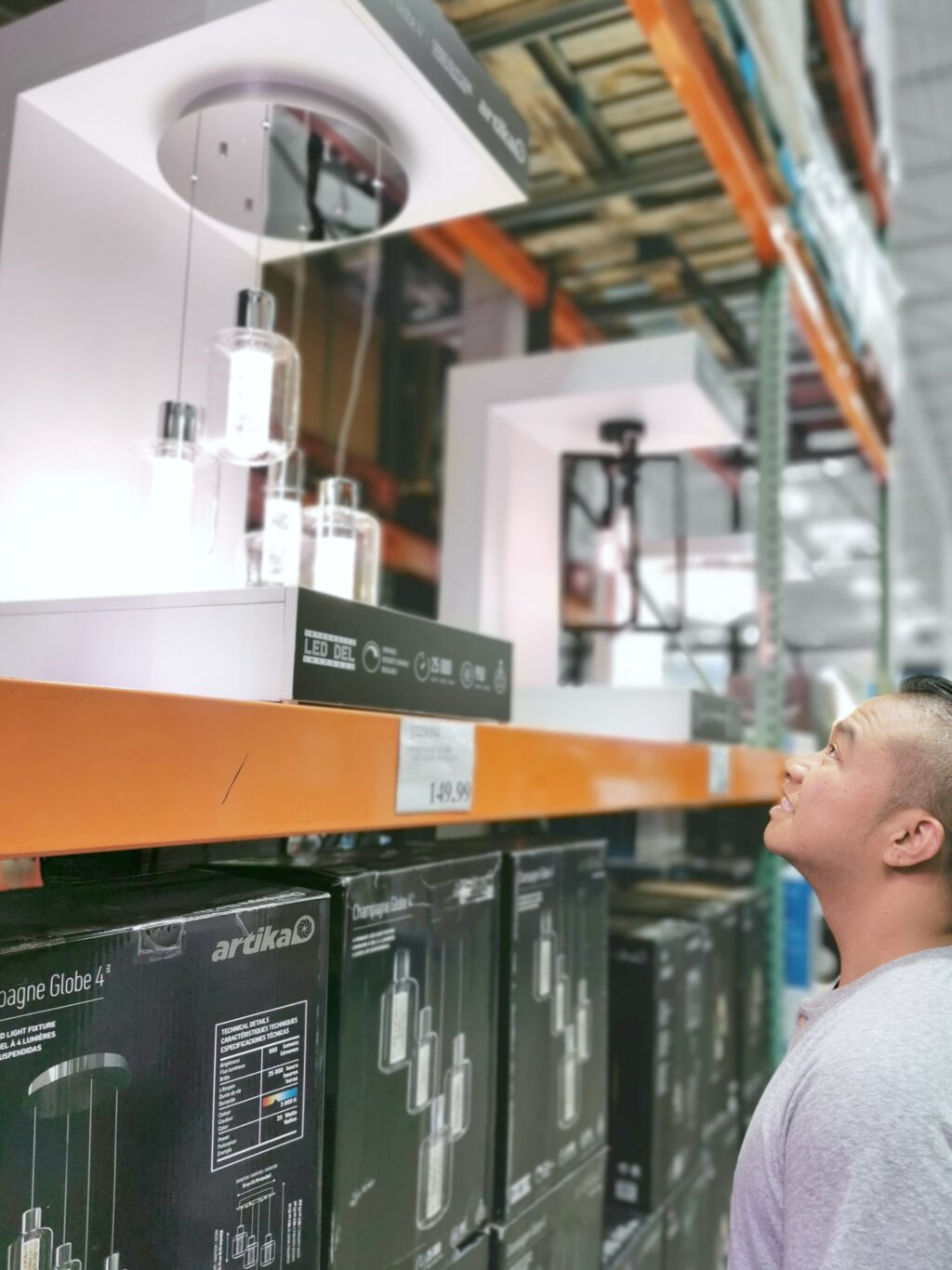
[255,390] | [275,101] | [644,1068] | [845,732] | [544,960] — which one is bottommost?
[644,1068]

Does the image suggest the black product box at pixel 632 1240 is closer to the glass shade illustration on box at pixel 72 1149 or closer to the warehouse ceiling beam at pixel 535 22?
the glass shade illustration on box at pixel 72 1149

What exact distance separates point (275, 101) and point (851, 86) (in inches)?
87.6

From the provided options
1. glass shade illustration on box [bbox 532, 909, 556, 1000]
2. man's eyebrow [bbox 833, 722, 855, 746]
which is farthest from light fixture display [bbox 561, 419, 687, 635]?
man's eyebrow [bbox 833, 722, 855, 746]

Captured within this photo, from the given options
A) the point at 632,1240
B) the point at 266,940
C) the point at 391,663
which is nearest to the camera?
the point at 266,940

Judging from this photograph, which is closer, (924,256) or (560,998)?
(560,998)

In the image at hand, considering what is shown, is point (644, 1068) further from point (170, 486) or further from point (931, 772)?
point (170, 486)

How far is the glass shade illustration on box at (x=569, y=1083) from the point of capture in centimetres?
138

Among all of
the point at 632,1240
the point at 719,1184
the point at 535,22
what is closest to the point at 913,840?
the point at 632,1240

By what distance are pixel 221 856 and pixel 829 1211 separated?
2.66 ft

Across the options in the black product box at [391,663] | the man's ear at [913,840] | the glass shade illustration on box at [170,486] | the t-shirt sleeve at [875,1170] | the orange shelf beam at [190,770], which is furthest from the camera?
the glass shade illustration on box at [170,486]

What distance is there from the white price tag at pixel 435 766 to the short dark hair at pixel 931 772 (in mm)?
419

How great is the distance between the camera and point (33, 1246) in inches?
26.8

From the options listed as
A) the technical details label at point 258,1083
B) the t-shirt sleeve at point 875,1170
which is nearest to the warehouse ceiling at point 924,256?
the t-shirt sleeve at point 875,1170

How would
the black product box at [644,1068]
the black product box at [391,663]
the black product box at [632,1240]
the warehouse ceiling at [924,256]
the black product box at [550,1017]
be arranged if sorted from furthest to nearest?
1. the warehouse ceiling at [924,256]
2. the black product box at [644,1068]
3. the black product box at [632,1240]
4. the black product box at [550,1017]
5. the black product box at [391,663]
